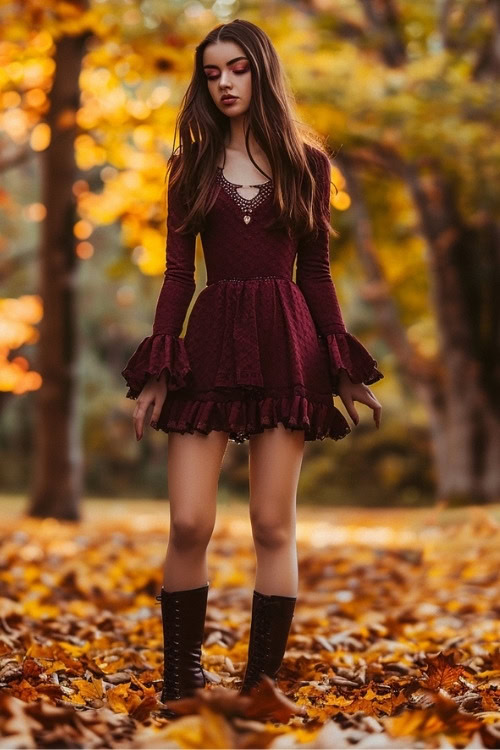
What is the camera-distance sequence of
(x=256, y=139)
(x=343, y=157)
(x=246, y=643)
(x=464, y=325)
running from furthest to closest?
1. (x=343, y=157)
2. (x=464, y=325)
3. (x=246, y=643)
4. (x=256, y=139)

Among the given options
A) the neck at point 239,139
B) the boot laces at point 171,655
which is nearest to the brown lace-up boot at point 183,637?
the boot laces at point 171,655

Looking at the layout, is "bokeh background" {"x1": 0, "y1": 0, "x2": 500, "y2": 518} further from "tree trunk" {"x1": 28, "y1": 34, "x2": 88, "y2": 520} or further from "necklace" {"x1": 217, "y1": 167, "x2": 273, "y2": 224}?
"necklace" {"x1": 217, "y1": 167, "x2": 273, "y2": 224}

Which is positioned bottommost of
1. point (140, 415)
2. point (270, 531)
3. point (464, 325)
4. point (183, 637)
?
point (183, 637)

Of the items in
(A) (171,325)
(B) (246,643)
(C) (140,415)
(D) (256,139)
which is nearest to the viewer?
(C) (140,415)

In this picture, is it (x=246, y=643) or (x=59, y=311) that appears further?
(x=59, y=311)

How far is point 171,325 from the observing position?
115 inches

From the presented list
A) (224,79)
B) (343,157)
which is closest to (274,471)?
(224,79)

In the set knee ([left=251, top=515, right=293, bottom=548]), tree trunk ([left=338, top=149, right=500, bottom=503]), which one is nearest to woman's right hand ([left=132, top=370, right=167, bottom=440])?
knee ([left=251, top=515, right=293, bottom=548])

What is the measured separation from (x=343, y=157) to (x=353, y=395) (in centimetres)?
852

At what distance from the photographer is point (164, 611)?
117 inches

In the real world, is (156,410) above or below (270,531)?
above

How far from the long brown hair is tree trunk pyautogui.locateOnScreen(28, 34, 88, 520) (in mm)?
6164

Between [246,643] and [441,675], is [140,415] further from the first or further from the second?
[246,643]

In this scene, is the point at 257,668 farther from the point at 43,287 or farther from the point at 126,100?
the point at 126,100
